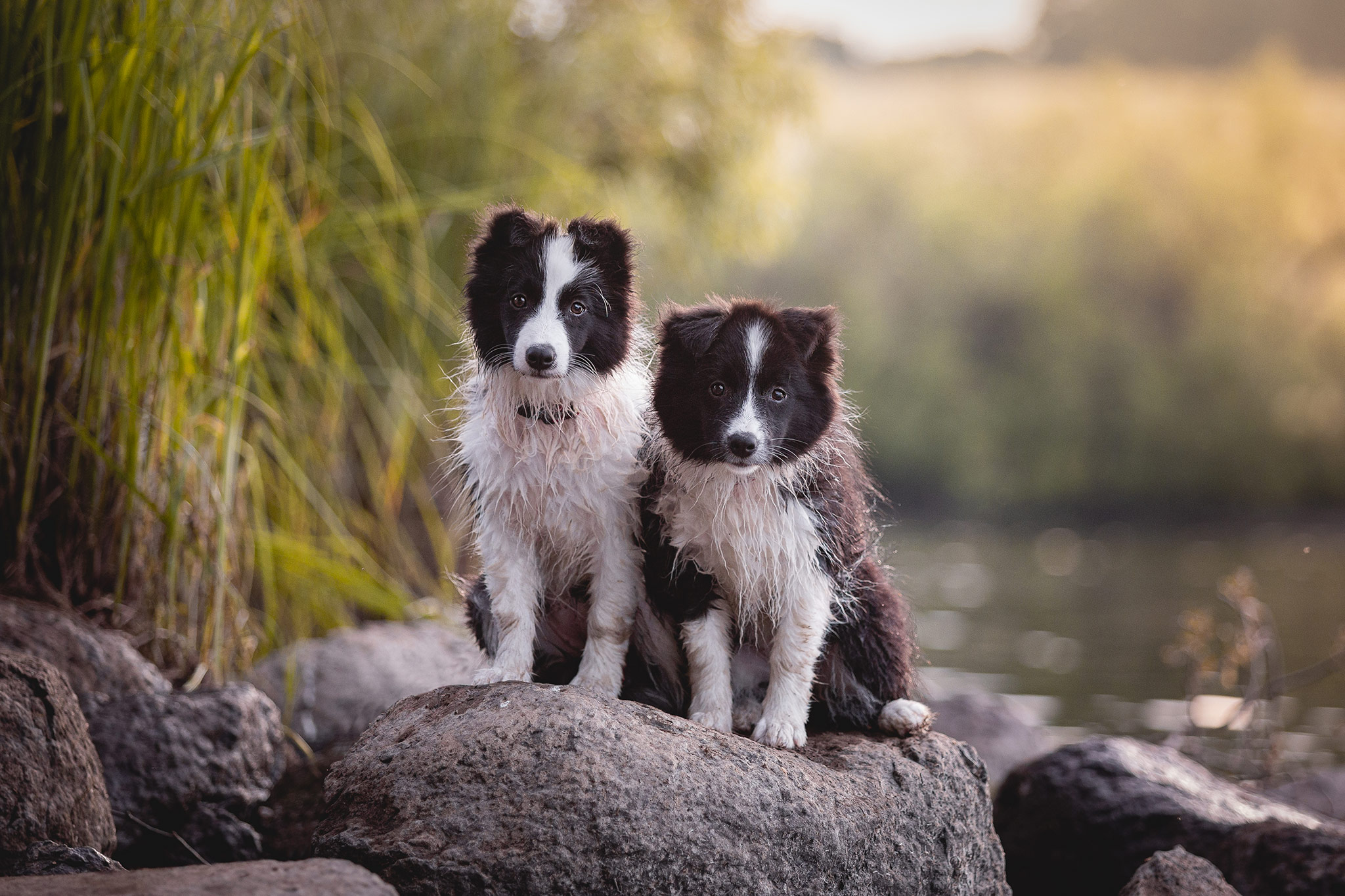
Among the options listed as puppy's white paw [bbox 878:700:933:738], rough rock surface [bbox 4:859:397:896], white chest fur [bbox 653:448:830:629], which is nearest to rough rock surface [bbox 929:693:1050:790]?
puppy's white paw [bbox 878:700:933:738]

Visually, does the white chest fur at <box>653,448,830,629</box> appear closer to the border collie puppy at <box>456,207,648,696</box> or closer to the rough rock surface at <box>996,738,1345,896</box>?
the border collie puppy at <box>456,207,648,696</box>

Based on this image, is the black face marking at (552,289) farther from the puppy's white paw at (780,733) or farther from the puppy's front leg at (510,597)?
the puppy's white paw at (780,733)

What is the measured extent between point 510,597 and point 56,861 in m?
1.19

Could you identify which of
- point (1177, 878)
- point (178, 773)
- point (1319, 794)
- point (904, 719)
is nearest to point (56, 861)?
point (178, 773)

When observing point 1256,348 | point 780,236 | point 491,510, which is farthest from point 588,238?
point 1256,348

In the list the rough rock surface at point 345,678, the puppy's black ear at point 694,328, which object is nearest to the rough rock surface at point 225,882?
the puppy's black ear at point 694,328

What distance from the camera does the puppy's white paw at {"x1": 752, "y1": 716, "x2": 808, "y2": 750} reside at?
291 centimetres

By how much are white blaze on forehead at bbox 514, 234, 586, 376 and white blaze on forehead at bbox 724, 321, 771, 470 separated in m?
0.43

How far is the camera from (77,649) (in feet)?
12.2

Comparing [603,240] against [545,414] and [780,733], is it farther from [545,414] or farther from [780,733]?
[780,733]

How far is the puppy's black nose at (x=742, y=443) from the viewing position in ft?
8.76

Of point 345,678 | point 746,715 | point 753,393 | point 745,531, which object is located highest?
point 753,393

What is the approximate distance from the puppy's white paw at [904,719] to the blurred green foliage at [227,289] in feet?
5.50

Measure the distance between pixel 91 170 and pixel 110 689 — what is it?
1.69 metres
